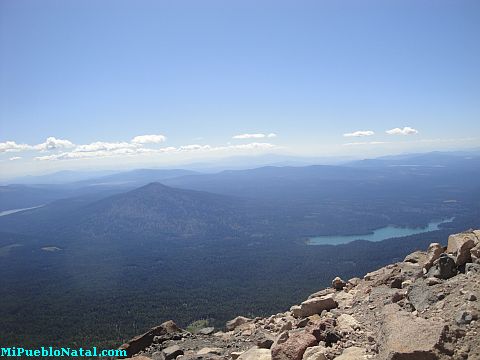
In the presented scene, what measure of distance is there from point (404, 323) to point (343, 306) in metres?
7.28

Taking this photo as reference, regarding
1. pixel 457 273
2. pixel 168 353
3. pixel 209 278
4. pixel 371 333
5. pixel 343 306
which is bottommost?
pixel 209 278

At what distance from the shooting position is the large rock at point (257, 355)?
12803 millimetres

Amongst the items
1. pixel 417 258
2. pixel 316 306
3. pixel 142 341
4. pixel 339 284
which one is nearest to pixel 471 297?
pixel 316 306

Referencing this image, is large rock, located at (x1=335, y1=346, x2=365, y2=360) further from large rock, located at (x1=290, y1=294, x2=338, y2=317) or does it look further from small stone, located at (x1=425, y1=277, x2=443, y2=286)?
large rock, located at (x1=290, y1=294, x2=338, y2=317)

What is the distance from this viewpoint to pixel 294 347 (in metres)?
11.8

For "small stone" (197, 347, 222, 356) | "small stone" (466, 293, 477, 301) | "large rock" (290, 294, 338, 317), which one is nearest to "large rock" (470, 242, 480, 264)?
"small stone" (466, 293, 477, 301)

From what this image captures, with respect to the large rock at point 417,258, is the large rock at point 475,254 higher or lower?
higher

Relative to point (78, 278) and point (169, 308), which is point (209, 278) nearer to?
point (169, 308)

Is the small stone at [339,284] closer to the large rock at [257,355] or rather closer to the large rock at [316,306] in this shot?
the large rock at [316,306]

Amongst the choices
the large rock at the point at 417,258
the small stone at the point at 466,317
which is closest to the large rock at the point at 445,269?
the small stone at the point at 466,317

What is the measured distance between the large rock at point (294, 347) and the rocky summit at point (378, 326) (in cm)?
3

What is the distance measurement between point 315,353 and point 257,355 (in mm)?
2994

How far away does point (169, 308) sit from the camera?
136 metres

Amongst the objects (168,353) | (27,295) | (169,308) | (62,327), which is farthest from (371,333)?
(27,295)
